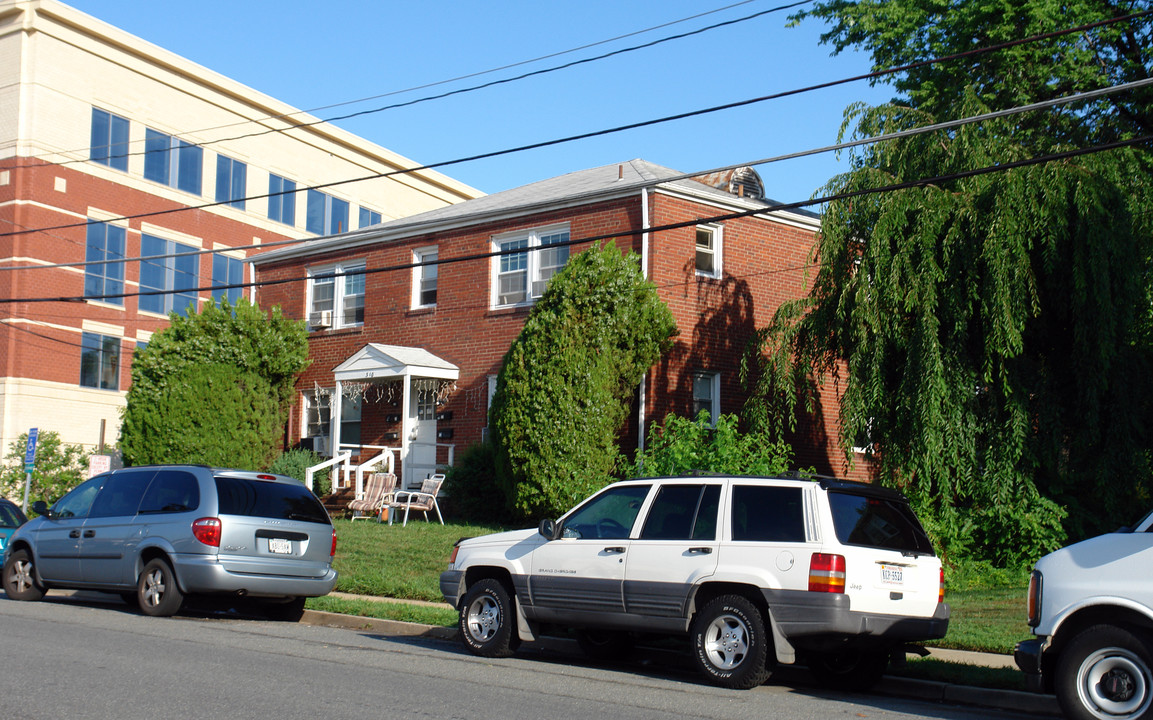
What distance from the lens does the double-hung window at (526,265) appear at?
22.1 m

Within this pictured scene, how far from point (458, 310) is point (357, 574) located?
29.6 ft

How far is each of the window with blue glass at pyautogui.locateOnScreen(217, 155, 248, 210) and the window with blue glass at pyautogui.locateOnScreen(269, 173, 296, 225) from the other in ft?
4.16

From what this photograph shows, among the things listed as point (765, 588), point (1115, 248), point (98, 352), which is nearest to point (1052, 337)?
point (1115, 248)

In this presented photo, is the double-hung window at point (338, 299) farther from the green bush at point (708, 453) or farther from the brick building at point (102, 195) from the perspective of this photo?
the green bush at point (708, 453)

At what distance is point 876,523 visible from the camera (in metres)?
8.79

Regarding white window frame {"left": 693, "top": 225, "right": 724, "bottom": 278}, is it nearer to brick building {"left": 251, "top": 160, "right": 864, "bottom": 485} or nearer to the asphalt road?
brick building {"left": 251, "top": 160, "right": 864, "bottom": 485}

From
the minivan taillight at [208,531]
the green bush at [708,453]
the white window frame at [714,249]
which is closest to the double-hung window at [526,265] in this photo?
the white window frame at [714,249]

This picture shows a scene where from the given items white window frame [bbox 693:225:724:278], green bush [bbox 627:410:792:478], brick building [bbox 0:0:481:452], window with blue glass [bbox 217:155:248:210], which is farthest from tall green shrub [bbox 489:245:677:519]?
window with blue glass [bbox 217:155:248:210]

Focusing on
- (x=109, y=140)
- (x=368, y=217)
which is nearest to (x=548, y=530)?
(x=109, y=140)

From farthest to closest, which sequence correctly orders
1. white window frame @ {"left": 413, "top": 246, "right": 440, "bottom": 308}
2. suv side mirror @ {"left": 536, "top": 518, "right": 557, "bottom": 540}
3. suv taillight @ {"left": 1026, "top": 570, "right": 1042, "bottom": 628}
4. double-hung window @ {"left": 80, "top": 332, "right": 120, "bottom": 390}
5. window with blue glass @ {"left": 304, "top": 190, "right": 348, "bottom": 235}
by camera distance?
window with blue glass @ {"left": 304, "top": 190, "right": 348, "bottom": 235} < double-hung window @ {"left": 80, "top": 332, "right": 120, "bottom": 390} < white window frame @ {"left": 413, "top": 246, "right": 440, "bottom": 308} < suv side mirror @ {"left": 536, "top": 518, "right": 557, "bottom": 540} < suv taillight @ {"left": 1026, "top": 570, "right": 1042, "bottom": 628}

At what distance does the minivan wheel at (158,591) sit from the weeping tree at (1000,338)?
9.19 m

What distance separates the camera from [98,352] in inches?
1478

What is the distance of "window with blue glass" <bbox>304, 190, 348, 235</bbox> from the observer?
156 feet

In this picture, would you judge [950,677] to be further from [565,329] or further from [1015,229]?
[565,329]
